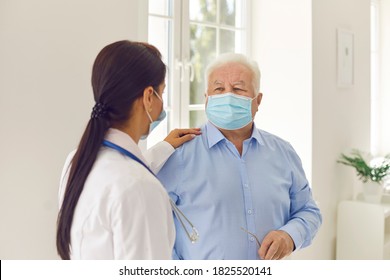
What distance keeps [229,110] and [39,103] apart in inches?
27.1

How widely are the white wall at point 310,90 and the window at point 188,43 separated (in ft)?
0.81

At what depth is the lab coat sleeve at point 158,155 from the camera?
5.23 ft

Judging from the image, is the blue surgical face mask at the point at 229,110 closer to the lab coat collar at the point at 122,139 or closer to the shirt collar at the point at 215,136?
the shirt collar at the point at 215,136

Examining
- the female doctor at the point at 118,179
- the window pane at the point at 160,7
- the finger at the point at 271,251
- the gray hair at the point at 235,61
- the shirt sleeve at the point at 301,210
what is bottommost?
the finger at the point at 271,251

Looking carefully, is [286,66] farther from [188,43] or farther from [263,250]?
[263,250]

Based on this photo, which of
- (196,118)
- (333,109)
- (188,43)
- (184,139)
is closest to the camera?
(184,139)

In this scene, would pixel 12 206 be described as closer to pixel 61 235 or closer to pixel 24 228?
pixel 24 228

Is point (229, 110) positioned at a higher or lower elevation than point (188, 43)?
lower

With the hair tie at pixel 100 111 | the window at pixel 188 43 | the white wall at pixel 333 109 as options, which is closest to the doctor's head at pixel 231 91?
the hair tie at pixel 100 111

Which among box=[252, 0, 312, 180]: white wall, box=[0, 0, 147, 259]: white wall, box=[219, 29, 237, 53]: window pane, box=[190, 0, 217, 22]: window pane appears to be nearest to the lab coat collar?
box=[0, 0, 147, 259]: white wall

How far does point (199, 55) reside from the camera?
9.57 ft

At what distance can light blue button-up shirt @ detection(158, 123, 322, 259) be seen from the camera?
1.62 m

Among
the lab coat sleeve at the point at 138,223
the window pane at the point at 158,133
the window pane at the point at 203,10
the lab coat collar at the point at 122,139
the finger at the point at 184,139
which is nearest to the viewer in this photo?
the lab coat sleeve at the point at 138,223

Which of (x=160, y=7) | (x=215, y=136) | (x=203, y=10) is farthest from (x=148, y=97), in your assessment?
(x=203, y=10)
